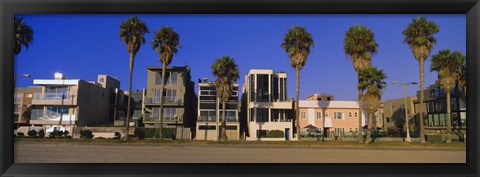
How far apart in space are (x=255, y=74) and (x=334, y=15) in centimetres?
2972

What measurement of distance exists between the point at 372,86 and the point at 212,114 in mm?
13823

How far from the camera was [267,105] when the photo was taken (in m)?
34.4

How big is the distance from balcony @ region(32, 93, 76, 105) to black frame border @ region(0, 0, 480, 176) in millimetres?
29425

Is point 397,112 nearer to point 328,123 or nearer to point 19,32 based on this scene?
point 328,123

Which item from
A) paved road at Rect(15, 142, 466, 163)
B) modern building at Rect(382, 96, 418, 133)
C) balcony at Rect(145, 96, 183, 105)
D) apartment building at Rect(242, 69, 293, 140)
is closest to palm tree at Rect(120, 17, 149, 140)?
balcony at Rect(145, 96, 183, 105)

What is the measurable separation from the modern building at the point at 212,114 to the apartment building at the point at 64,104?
10.1 meters

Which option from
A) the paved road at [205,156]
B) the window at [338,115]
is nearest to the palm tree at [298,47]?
the window at [338,115]

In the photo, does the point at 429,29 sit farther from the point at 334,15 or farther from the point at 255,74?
the point at 334,15

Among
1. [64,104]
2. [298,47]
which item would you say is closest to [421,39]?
[298,47]

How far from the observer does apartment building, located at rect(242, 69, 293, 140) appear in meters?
33.6

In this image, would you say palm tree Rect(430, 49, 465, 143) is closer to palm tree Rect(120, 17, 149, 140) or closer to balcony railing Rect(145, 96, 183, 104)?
balcony railing Rect(145, 96, 183, 104)

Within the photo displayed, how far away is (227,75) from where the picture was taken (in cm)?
3194

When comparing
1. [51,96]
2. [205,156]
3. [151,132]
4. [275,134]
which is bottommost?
[275,134]
